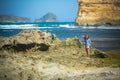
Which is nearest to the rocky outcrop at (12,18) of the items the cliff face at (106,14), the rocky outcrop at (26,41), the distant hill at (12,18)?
the distant hill at (12,18)

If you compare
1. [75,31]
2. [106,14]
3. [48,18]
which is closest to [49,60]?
[48,18]

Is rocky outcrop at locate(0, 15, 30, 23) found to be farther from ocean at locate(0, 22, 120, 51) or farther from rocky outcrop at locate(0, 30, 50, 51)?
rocky outcrop at locate(0, 30, 50, 51)

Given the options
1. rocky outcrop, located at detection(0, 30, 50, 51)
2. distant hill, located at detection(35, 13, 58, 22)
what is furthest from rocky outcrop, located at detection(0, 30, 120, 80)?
distant hill, located at detection(35, 13, 58, 22)

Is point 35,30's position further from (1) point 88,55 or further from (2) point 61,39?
(1) point 88,55

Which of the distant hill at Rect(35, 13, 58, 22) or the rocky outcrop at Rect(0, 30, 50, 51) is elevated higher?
the distant hill at Rect(35, 13, 58, 22)

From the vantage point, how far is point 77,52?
7.05 meters

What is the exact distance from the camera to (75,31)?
709 centimetres

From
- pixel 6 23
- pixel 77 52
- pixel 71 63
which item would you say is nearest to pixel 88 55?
pixel 77 52

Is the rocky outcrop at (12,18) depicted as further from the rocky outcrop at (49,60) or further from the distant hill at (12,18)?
the rocky outcrop at (49,60)

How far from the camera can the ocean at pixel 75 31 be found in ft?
21.3

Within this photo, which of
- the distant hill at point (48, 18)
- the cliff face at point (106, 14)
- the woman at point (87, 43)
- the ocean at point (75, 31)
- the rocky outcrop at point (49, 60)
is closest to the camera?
the rocky outcrop at point (49, 60)

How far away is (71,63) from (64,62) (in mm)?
128

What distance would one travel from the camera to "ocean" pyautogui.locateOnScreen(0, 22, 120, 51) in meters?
6.50

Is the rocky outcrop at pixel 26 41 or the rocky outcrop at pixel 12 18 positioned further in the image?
the rocky outcrop at pixel 26 41
